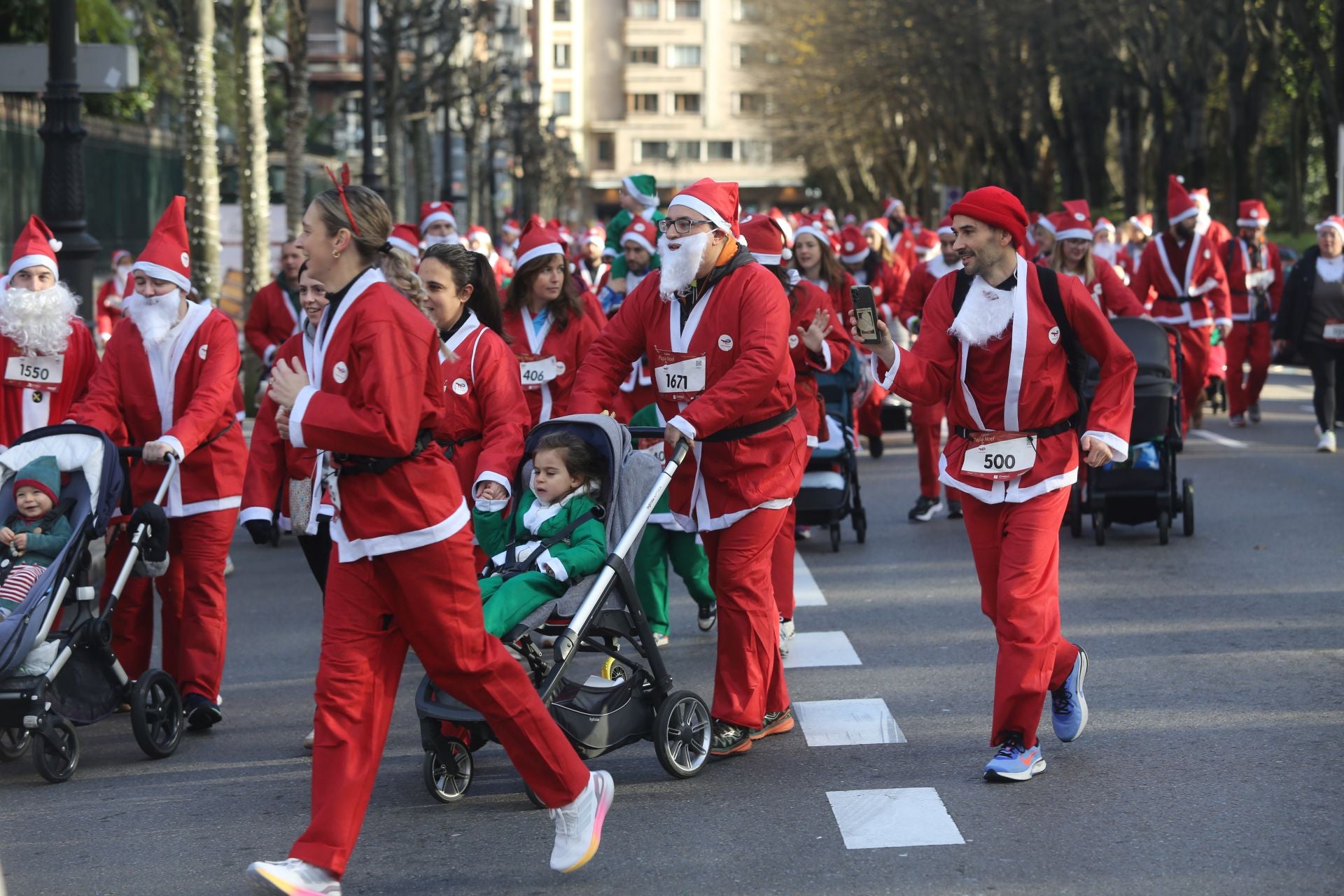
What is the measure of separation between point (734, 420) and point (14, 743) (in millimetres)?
3039

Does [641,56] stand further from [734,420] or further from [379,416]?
[379,416]

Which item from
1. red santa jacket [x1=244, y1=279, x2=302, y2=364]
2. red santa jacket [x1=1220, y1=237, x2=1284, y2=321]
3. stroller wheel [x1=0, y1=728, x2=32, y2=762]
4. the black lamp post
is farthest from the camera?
red santa jacket [x1=1220, y1=237, x2=1284, y2=321]

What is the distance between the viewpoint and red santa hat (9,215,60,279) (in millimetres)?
8266

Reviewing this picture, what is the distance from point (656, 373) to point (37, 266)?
2918mm

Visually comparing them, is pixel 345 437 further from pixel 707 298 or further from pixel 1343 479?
pixel 1343 479

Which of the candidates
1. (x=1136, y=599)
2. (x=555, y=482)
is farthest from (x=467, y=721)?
(x=1136, y=599)

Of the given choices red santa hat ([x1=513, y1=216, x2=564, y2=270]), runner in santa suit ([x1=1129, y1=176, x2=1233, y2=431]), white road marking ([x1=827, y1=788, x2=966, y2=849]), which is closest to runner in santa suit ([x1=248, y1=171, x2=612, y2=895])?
white road marking ([x1=827, y1=788, x2=966, y2=849])

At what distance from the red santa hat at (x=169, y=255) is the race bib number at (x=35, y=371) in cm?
63

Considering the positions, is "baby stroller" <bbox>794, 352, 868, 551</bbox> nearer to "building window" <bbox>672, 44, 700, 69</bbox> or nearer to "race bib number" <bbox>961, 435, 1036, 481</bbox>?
"race bib number" <bbox>961, 435, 1036, 481</bbox>

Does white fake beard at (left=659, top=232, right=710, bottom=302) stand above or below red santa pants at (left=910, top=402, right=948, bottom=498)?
above

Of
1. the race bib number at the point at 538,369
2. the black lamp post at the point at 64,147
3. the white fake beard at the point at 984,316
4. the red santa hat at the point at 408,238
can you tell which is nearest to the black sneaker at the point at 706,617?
the race bib number at the point at 538,369

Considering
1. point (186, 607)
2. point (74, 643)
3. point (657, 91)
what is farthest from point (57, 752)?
point (657, 91)

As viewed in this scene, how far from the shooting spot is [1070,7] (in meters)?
36.7

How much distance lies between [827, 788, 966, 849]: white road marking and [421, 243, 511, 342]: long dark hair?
8.11ft
